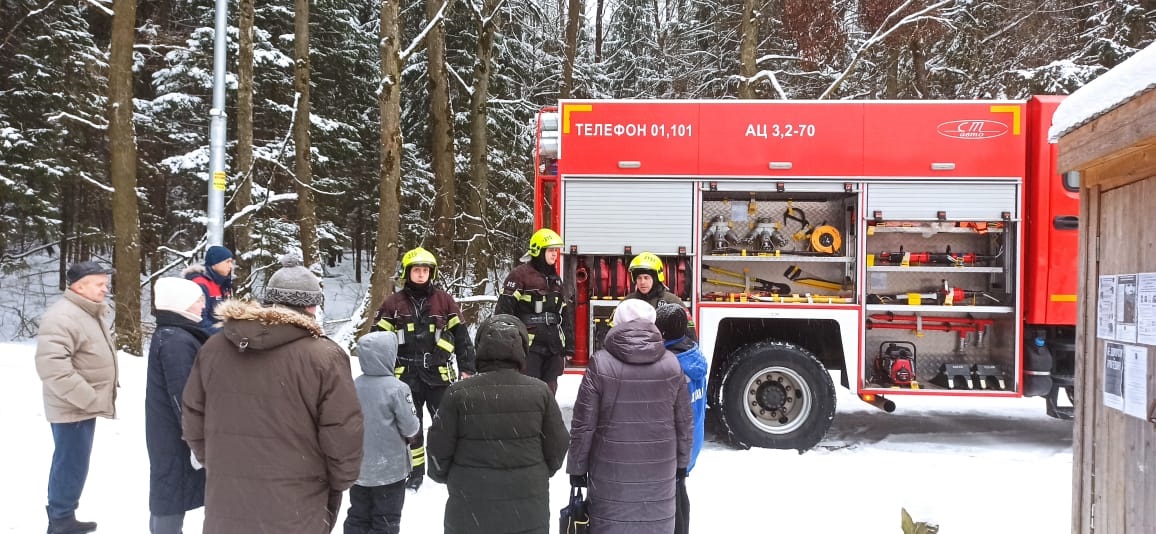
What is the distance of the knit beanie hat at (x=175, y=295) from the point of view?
3439 mm

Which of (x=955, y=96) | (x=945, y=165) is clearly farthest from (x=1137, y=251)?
(x=955, y=96)

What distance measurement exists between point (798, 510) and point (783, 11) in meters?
12.1

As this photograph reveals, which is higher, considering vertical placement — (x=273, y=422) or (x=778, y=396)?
(x=273, y=422)

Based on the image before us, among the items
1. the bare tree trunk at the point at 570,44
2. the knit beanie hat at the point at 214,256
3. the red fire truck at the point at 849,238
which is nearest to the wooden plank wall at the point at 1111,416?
the red fire truck at the point at 849,238

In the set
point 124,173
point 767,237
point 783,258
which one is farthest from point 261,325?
point 124,173

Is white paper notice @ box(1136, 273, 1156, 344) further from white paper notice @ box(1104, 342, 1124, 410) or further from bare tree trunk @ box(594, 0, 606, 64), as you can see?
bare tree trunk @ box(594, 0, 606, 64)

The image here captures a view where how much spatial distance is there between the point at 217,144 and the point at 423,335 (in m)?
5.21

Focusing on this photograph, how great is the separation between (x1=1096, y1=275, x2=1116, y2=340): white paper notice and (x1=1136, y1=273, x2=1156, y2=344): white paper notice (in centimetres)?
18

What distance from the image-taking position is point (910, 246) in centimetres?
668

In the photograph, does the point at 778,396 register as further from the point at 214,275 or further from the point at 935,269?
the point at 214,275

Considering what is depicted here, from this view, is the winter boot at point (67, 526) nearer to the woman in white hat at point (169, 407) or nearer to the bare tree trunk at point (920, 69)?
the woman in white hat at point (169, 407)

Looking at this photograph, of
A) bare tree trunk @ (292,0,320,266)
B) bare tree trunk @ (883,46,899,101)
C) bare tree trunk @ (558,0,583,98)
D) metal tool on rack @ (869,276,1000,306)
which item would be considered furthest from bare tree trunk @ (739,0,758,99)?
bare tree trunk @ (292,0,320,266)

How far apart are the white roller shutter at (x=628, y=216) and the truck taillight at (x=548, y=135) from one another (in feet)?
1.05

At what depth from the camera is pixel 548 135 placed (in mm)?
6410
